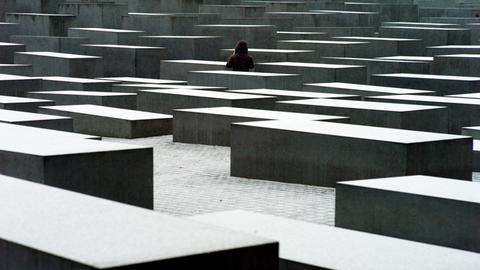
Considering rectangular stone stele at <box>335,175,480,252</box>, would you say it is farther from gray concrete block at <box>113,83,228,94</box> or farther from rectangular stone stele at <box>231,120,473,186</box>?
gray concrete block at <box>113,83,228,94</box>

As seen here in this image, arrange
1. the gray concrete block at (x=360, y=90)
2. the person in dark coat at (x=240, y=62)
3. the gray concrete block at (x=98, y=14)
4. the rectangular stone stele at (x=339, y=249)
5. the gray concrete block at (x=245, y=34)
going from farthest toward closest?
the gray concrete block at (x=98, y=14)
the gray concrete block at (x=245, y=34)
the person in dark coat at (x=240, y=62)
the gray concrete block at (x=360, y=90)
the rectangular stone stele at (x=339, y=249)

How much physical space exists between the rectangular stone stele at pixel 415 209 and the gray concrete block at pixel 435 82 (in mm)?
9251

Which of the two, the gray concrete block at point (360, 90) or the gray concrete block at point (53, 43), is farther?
the gray concrete block at point (53, 43)

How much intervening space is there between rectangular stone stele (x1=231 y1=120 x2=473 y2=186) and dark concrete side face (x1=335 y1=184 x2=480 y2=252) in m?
1.82

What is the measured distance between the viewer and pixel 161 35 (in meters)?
25.8

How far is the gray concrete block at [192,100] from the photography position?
592 inches

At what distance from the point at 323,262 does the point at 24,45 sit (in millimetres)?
18343

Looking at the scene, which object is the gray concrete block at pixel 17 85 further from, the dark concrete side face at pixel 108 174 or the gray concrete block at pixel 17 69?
the dark concrete side face at pixel 108 174

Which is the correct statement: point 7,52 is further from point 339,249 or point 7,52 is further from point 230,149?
point 339,249

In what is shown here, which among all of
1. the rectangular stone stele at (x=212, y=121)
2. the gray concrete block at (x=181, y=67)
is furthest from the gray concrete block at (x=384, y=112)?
the gray concrete block at (x=181, y=67)

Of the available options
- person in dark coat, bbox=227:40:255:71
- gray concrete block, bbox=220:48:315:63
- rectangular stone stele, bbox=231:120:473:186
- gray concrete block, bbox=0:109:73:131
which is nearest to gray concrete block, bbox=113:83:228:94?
person in dark coat, bbox=227:40:255:71

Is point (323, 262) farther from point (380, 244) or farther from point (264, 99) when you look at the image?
point (264, 99)

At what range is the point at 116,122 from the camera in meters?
14.3

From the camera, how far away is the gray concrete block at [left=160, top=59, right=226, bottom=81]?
20.6 m
